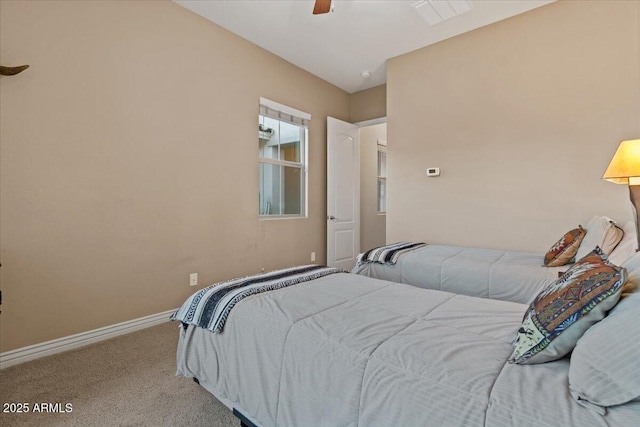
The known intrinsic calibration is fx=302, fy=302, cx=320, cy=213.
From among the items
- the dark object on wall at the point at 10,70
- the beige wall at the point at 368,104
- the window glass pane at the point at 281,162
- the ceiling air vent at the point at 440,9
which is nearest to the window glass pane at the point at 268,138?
the window glass pane at the point at 281,162

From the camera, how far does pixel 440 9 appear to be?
2.90m

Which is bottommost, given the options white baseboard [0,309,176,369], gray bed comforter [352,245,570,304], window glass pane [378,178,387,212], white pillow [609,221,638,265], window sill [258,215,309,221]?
white baseboard [0,309,176,369]

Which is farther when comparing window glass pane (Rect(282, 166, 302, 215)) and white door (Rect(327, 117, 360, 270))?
white door (Rect(327, 117, 360, 270))

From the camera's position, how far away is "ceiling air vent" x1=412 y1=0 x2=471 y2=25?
281 cm

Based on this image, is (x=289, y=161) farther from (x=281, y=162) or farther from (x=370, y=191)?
(x=370, y=191)

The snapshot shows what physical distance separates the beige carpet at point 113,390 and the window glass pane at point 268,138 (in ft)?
7.72

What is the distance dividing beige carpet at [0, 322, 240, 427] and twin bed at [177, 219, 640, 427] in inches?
7.2

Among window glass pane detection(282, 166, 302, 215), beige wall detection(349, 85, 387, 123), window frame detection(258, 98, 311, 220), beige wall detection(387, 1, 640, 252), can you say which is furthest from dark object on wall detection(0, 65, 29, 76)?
beige wall detection(349, 85, 387, 123)

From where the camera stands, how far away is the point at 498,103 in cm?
318

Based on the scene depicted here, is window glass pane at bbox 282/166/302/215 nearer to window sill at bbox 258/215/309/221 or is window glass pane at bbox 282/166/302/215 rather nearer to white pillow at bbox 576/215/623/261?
window sill at bbox 258/215/309/221

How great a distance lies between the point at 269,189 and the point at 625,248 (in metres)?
3.28

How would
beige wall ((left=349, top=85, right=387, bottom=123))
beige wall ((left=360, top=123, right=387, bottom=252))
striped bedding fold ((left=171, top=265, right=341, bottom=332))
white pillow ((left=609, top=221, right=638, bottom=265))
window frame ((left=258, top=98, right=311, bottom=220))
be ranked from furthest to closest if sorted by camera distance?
beige wall ((left=360, top=123, right=387, bottom=252)), beige wall ((left=349, top=85, right=387, bottom=123)), window frame ((left=258, top=98, right=311, bottom=220)), white pillow ((left=609, top=221, right=638, bottom=265)), striped bedding fold ((left=171, top=265, right=341, bottom=332))

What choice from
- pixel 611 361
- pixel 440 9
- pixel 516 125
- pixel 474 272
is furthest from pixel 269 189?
pixel 611 361

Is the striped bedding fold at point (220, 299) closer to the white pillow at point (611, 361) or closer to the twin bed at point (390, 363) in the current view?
the twin bed at point (390, 363)
